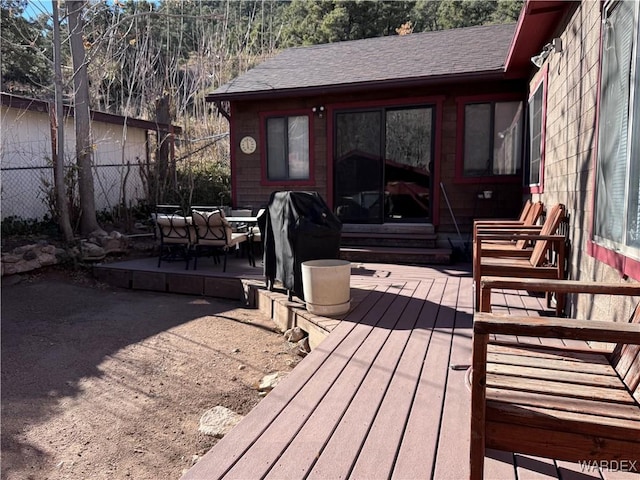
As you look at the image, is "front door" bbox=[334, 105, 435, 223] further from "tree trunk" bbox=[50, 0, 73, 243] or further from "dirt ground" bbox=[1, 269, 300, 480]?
"tree trunk" bbox=[50, 0, 73, 243]

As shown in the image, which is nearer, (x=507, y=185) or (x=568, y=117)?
(x=568, y=117)

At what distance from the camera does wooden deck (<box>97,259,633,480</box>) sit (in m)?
1.67

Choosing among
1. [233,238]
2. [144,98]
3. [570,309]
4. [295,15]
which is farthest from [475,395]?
[295,15]

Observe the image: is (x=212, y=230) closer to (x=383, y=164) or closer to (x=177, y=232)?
(x=177, y=232)

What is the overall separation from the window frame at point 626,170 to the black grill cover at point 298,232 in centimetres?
222

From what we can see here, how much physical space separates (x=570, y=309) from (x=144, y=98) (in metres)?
14.7

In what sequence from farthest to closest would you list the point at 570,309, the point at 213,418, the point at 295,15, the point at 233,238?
the point at 295,15 < the point at 233,238 < the point at 570,309 < the point at 213,418

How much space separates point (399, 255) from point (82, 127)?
5927 millimetres

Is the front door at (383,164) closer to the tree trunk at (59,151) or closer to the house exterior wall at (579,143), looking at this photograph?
the house exterior wall at (579,143)

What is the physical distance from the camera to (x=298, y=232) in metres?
3.98

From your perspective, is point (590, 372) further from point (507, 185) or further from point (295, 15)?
point (295, 15)

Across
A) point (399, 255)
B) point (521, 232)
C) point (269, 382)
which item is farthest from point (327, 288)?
point (399, 255)

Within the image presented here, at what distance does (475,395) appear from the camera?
4.28 feet

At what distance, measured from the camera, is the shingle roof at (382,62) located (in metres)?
6.74
